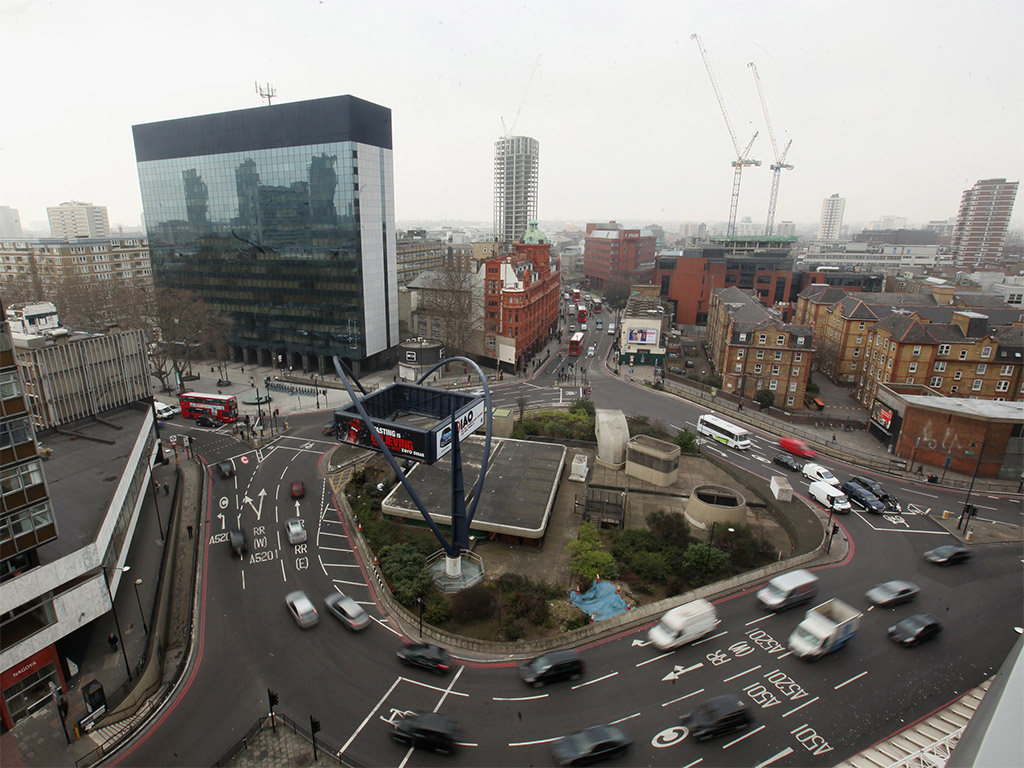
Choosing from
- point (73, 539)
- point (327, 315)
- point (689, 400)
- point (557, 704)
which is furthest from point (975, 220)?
point (73, 539)

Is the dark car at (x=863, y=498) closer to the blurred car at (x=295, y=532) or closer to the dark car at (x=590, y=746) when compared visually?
the dark car at (x=590, y=746)

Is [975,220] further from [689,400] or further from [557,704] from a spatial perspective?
[557,704]

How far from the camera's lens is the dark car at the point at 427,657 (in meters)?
22.9

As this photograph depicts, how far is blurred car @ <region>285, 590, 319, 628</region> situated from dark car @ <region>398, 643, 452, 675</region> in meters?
5.38

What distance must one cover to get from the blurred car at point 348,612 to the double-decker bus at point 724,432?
36703mm

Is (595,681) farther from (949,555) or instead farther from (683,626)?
(949,555)

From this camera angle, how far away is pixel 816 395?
2562 inches

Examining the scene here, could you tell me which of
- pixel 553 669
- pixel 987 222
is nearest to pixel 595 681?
pixel 553 669

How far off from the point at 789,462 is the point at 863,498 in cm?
716

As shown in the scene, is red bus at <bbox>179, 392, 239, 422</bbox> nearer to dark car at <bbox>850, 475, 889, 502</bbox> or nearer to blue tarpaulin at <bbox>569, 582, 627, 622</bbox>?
blue tarpaulin at <bbox>569, 582, 627, 622</bbox>

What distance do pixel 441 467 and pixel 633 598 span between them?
18981 millimetres

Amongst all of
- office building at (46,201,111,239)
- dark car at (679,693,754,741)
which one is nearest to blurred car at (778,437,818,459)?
dark car at (679,693,754,741)

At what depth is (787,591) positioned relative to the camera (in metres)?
26.5

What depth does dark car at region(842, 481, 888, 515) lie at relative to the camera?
1465 inches
